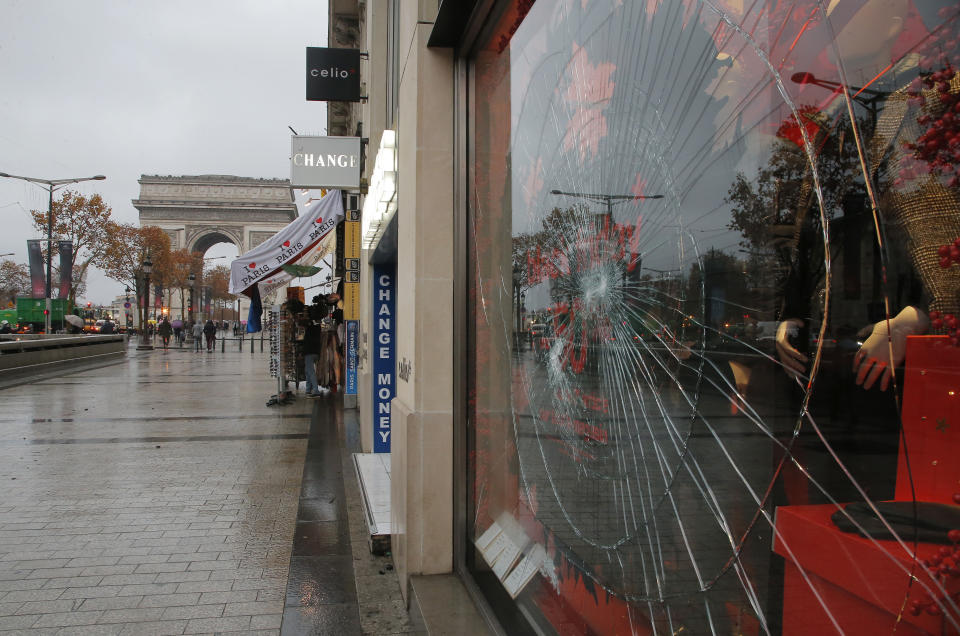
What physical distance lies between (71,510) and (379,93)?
636 centimetres

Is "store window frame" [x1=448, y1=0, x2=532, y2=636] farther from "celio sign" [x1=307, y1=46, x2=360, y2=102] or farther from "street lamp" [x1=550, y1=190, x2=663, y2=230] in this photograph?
"celio sign" [x1=307, y1=46, x2=360, y2=102]

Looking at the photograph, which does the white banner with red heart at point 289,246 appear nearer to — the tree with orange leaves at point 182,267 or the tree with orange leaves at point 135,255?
the tree with orange leaves at point 135,255

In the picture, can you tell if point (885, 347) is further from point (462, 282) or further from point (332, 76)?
point (332, 76)

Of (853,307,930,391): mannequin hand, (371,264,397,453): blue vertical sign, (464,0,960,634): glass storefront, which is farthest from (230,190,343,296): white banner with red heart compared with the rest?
(853,307,930,391): mannequin hand

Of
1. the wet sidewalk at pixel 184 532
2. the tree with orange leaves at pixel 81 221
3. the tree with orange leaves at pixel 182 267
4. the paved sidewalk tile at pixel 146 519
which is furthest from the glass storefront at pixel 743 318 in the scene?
the tree with orange leaves at pixel 182 267

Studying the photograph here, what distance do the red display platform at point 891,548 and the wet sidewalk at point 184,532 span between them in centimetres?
276

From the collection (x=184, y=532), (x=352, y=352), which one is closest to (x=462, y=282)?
(x=184, y=532)

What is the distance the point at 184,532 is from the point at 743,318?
4867 millimetres

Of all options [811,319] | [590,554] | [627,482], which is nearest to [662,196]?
[811,319]

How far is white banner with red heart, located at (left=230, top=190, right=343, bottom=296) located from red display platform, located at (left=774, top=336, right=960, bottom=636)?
410 inches

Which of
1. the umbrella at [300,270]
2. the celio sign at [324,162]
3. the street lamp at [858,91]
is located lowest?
the street lamp at [858,91]

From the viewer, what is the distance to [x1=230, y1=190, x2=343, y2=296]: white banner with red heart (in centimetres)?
1112

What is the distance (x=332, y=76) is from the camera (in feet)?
34.1

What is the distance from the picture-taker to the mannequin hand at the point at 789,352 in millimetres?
1228
